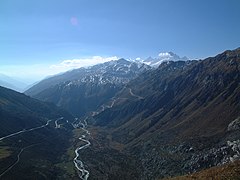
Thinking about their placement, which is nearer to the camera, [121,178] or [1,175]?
[1,175]

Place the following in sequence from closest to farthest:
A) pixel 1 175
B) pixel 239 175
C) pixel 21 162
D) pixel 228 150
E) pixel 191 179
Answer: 1. pixel 239 175
2. pixel 191 179
3. pixel 1 175
4. pixel 228 150
5. pixel 21 162

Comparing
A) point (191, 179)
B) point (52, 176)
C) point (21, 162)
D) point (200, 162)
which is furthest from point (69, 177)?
point (191, 179)

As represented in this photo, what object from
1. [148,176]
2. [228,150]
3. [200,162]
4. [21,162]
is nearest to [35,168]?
[21,162]

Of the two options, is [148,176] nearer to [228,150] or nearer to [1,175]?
[228,150]

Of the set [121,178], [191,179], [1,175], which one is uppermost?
[191,179]

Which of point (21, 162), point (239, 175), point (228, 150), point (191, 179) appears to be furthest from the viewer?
point (21, 162)

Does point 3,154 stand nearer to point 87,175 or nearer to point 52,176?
point 52,176

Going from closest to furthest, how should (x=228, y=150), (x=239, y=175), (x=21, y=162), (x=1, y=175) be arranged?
A: (x=239, y=175), (x=1, y=175), (x=228, y=150), (x=21, y=162)

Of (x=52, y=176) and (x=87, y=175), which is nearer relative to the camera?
(x=52, y=176)

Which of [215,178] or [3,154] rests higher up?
[215,178]
